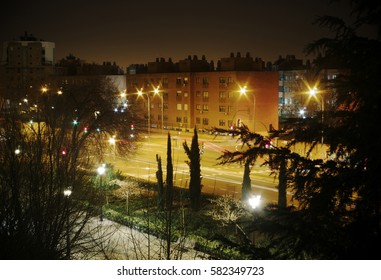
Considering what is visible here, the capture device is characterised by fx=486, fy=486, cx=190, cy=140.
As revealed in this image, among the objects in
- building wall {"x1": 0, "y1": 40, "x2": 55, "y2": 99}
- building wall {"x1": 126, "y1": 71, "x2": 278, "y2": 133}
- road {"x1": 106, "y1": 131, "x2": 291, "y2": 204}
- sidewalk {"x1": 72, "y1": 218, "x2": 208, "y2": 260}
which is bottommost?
road {"x1": 106, "y1": 131, "x2": 291, "y2": 204}

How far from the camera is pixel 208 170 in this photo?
36.3 metres

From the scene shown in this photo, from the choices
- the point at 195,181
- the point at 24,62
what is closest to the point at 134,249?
the point at 195,181

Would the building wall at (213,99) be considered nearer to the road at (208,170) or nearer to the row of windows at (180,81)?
the row of windows at (180,81)

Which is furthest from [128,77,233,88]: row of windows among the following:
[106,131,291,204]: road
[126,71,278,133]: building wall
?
[106,131,291,204]: road

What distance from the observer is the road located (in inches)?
1171

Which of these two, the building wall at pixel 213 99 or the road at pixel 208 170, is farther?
the building wall at pixel 213 99

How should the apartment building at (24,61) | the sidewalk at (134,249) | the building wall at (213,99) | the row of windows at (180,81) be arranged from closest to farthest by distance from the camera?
1. the sidewalk at (134,249)
2. the building wall at (213,99)
3. the row of windows at (180,81)
4. the apartment building at (24,61)

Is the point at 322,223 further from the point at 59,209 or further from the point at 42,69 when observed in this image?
the point at 42,69

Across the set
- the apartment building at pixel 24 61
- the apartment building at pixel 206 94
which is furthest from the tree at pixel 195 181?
the apartment building at pixel 24 61

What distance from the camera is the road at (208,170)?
2973 cm

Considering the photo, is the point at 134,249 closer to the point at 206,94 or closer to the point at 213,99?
the point at 213,99

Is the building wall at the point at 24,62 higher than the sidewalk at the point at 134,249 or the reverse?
higher

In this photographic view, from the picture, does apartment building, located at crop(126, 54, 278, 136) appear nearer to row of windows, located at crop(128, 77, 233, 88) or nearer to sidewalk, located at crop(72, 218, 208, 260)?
row of windows, located at crop(128, 77, 233, 88)
